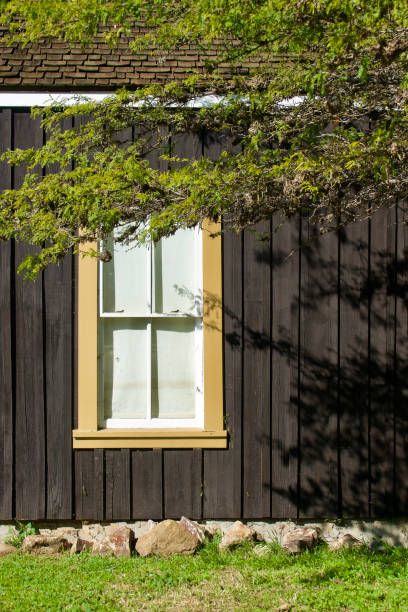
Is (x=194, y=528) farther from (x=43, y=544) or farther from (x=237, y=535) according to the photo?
(x=43, y=544)

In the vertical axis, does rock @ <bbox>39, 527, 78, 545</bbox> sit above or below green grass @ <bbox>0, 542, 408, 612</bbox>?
above

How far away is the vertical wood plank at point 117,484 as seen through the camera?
5.88 meters

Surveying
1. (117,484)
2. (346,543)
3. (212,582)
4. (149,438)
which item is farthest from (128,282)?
(346,543)

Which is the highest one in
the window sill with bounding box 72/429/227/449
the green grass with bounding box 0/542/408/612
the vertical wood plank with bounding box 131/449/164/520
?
the window sill with bounding box 72/429/227/449

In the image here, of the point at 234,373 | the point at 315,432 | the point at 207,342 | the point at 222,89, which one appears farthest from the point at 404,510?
the point at 222,89

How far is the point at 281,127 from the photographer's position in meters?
4.11

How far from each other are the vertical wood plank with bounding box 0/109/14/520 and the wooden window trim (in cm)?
63

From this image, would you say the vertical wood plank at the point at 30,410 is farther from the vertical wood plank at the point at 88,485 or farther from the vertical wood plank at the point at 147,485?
the vertical wood plank at the point at 147,485

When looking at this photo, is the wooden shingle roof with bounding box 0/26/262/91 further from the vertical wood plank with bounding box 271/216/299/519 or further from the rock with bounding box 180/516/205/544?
the rock with bounding box 180/516/205/544

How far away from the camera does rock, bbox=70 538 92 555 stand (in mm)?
5590

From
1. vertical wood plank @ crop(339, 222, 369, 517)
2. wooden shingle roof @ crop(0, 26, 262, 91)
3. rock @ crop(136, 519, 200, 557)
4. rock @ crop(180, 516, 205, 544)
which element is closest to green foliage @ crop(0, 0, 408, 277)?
wooden shingle roof @ crop(0, 26, 262, 91)

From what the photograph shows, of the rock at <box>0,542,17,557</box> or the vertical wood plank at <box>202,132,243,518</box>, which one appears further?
the vertical wood plank at <box>202,132,243,518</box>

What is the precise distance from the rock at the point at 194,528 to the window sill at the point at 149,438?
0.65 m

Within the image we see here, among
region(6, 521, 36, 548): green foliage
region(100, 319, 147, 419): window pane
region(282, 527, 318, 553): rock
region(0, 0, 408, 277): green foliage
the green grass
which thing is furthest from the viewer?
region(100, 319, 147, 419): window pane
